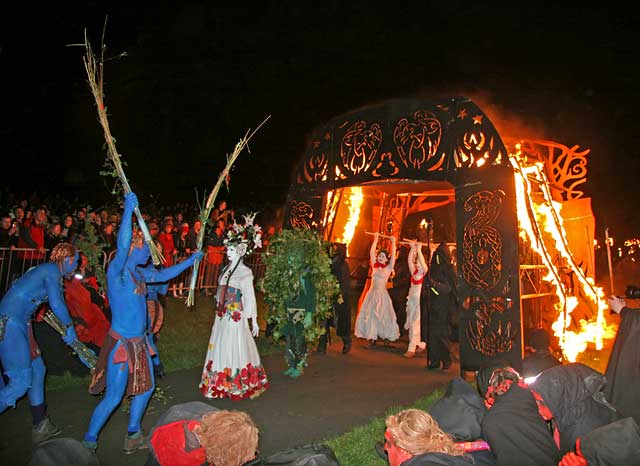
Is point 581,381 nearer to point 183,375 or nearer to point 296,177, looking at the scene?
point 183,375

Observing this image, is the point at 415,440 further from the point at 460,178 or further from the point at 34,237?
the point at 34,237

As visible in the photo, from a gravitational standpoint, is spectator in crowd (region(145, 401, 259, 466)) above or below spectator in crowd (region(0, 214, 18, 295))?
below

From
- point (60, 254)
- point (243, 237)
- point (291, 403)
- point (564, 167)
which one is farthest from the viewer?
point (564, 167)

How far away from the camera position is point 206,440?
2.60 metres

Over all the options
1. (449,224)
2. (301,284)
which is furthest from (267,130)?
(301,284)

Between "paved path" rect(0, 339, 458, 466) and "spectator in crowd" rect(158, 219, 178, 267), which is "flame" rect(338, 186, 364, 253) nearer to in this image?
"paved path" rect(0, 339, 458, 466)

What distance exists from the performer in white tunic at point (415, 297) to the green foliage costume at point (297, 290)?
7.49 ft

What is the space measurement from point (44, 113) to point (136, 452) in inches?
900

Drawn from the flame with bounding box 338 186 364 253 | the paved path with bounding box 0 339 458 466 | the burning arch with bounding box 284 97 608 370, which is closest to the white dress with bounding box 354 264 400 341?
the paved path with bounding box 0 339 458 466

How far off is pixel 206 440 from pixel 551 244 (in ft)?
27.9

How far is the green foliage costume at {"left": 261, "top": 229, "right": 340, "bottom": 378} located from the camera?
7980 millimetres

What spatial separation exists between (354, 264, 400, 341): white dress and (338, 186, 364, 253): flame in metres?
2.12

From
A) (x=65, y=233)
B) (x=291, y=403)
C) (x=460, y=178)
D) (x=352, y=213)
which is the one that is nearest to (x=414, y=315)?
(x=460, y=178)

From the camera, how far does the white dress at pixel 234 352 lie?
21.3 ft
